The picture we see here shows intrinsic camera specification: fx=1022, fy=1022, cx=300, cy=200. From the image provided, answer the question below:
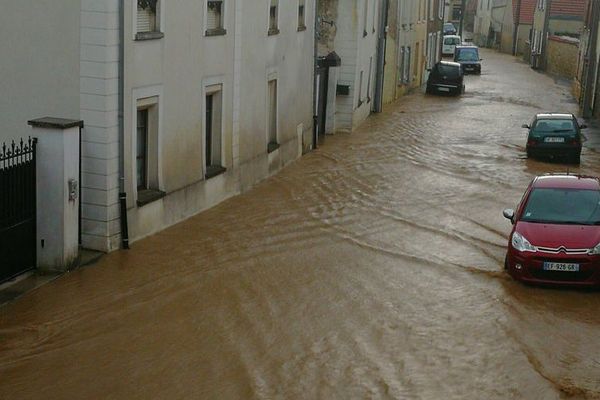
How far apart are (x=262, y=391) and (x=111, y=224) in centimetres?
554

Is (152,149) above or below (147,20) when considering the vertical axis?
below

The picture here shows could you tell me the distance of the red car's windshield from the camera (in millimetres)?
15766

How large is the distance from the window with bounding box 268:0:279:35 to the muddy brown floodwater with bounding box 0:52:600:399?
3594 millimetres

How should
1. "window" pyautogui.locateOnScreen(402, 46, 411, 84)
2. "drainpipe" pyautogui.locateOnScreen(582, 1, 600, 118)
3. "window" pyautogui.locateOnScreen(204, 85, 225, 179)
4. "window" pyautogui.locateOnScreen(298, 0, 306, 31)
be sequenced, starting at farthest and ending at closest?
"window" pyautogui.locateOnScreen(402, 46, 411, 84), "drainpipe" pyautogui.locateOnScreen(582, 1, 600, 118), "window" pyautogui.locateOnScreen(298, 0, 306, 31), "window" pyautogui.locateOnScreen(204, 85, 225, 179)

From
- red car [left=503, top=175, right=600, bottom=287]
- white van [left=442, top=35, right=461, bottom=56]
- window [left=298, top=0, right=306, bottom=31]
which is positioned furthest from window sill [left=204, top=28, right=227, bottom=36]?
white van [left=442, top=35, right=461, bottom=56]

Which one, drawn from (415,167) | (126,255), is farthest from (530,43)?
(126,255)

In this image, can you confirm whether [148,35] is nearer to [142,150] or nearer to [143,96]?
[143,96]

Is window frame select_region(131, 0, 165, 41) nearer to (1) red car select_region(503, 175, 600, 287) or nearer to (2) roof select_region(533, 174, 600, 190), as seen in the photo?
(1) red car select_region(503, 175, 600, 287)

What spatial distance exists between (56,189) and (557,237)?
24.1 ft

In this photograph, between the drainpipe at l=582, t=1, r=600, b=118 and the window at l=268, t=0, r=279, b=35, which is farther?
the drainpipe at l=582, t=1, r=600, b=118

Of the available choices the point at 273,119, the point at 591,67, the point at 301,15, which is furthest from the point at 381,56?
the point at 273,119

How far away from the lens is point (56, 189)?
47.2 feet

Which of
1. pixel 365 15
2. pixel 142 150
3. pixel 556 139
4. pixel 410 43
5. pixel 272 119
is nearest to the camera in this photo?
pixel 142 150

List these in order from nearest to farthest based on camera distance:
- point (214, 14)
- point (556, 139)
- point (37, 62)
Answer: point (37, 62) → point (214, 14) → point (556, 139)
